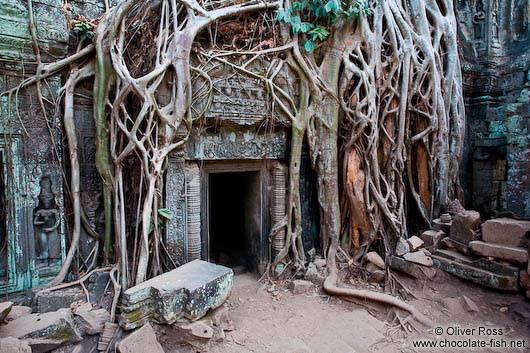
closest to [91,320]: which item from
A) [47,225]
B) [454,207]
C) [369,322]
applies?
[47,225]

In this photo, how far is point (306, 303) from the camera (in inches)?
148

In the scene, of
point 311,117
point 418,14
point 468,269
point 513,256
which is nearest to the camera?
point 513,256

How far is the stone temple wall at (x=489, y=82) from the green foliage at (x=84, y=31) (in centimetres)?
600

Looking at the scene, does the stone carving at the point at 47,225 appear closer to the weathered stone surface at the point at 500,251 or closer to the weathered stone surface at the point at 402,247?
the weathered stone surface at the point at 402,247

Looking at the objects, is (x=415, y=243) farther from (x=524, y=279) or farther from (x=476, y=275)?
(x=524, y=279)

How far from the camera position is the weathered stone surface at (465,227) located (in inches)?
149

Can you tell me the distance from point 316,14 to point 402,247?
3176 mm

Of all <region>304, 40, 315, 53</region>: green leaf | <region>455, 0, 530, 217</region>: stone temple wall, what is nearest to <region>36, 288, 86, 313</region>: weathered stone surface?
<region>304, 40, 315, 53</region>: green leaf

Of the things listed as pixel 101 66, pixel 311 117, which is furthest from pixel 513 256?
pixel 101 66

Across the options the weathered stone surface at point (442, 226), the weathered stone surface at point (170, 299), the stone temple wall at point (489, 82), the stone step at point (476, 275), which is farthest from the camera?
the stone temple wall at point (489, 82)

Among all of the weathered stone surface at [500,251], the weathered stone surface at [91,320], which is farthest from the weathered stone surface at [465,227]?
the weathered stone surface at [91,320]

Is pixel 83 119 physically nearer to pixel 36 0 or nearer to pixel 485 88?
pixel 36 0

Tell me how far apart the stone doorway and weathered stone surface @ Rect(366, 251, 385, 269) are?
140cm

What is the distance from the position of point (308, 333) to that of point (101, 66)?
3426 millimetres
